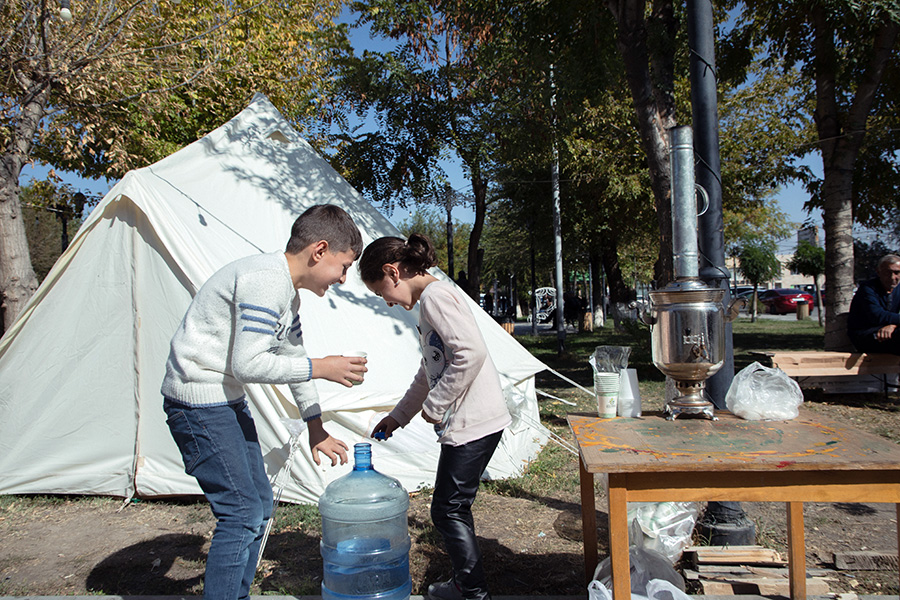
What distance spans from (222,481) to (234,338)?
0.52m

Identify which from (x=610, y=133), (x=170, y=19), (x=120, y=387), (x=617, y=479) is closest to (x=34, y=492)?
(x=120, y=387)

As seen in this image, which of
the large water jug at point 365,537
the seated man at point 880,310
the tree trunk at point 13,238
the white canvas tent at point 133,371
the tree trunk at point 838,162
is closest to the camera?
the large water jug at point 365,537

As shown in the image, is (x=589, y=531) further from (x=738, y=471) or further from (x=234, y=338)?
(x=234, y=338)

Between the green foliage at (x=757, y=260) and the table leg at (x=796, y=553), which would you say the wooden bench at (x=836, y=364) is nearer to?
the table leg at (x=796, y=553)

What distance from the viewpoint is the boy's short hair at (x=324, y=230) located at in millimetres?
2449

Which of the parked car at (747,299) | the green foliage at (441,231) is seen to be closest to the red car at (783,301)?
the parked car at (747,299)

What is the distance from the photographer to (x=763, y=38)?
9.39 meters

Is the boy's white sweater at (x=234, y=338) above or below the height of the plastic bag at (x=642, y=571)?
above

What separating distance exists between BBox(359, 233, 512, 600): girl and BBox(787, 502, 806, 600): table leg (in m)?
1.37

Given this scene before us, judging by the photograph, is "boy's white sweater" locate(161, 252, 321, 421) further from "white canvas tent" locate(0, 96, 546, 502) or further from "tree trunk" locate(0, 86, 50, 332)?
"tree trunk" locate(0, 86, 50, 332)

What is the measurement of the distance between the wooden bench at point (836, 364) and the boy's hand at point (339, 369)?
651 centimetres

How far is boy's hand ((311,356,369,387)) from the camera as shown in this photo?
236 centimetres

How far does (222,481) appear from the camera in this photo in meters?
2.33

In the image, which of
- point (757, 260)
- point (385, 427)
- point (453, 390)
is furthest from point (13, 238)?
point (757, 260)
